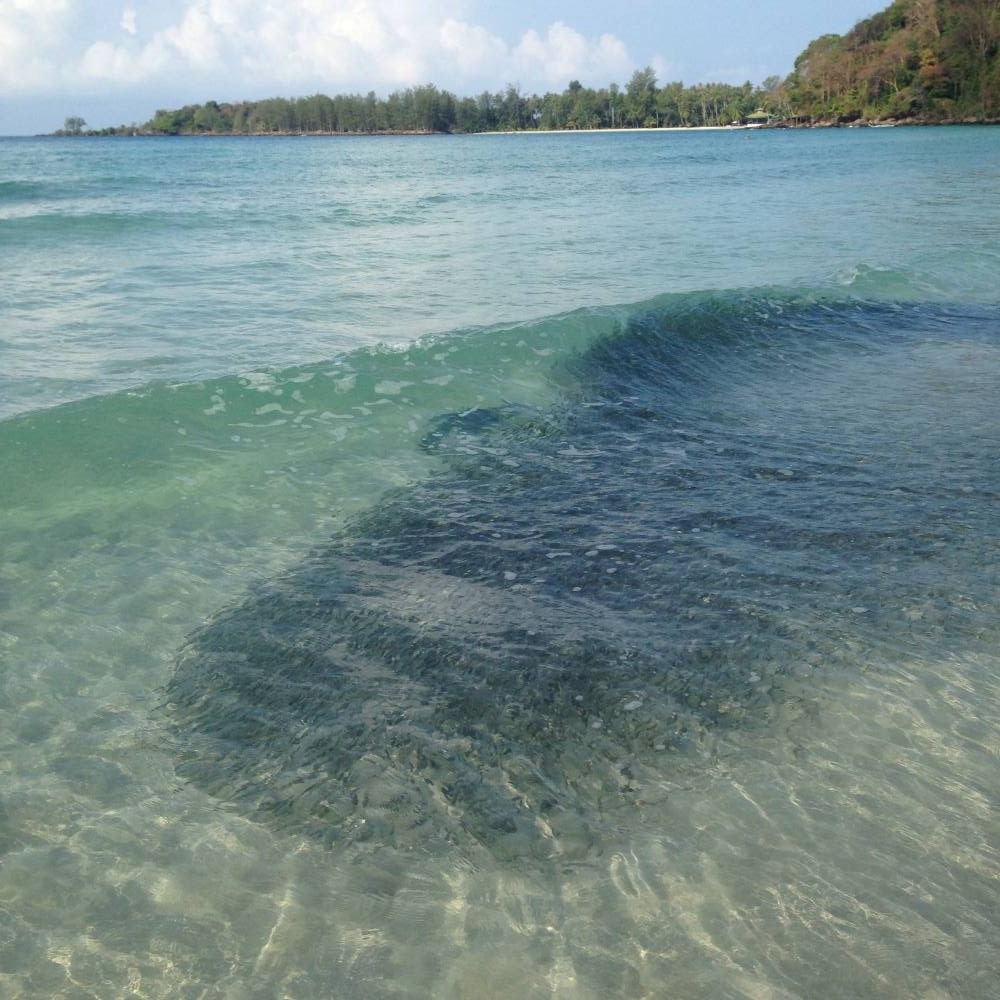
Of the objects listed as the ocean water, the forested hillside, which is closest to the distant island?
the forested hillside

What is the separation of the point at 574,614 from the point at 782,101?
14233 cm

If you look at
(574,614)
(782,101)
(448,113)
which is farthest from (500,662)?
(448,113)

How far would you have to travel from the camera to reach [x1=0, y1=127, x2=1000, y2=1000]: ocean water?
9.80 ft

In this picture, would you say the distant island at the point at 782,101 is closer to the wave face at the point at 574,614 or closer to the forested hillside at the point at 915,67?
the forested hillside at the point at 915,67

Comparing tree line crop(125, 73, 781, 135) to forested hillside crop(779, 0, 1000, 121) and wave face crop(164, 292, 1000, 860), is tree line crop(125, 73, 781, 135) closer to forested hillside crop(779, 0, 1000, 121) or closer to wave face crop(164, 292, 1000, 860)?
forested hillside crop(779, 0, 1000, 121)

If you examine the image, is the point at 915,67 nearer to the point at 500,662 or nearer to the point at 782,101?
the point at 782,101

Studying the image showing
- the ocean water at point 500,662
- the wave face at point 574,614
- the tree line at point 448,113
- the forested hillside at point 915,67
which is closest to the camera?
the ocean water at point 500,662

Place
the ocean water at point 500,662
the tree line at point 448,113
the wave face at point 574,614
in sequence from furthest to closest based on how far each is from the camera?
the tree line at point 448,113 < the wave face at point 574,614 < the ocean water at point 500,662

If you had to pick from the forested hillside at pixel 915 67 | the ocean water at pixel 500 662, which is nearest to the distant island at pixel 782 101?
the forested hillside at pixel 915 67

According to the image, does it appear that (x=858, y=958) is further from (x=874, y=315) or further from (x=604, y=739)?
(x=874, y=315)

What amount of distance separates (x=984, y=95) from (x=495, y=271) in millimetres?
95318

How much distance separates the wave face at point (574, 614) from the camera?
3.67 m

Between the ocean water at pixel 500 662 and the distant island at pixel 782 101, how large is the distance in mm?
100220

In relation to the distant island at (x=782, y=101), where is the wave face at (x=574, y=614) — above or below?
below
